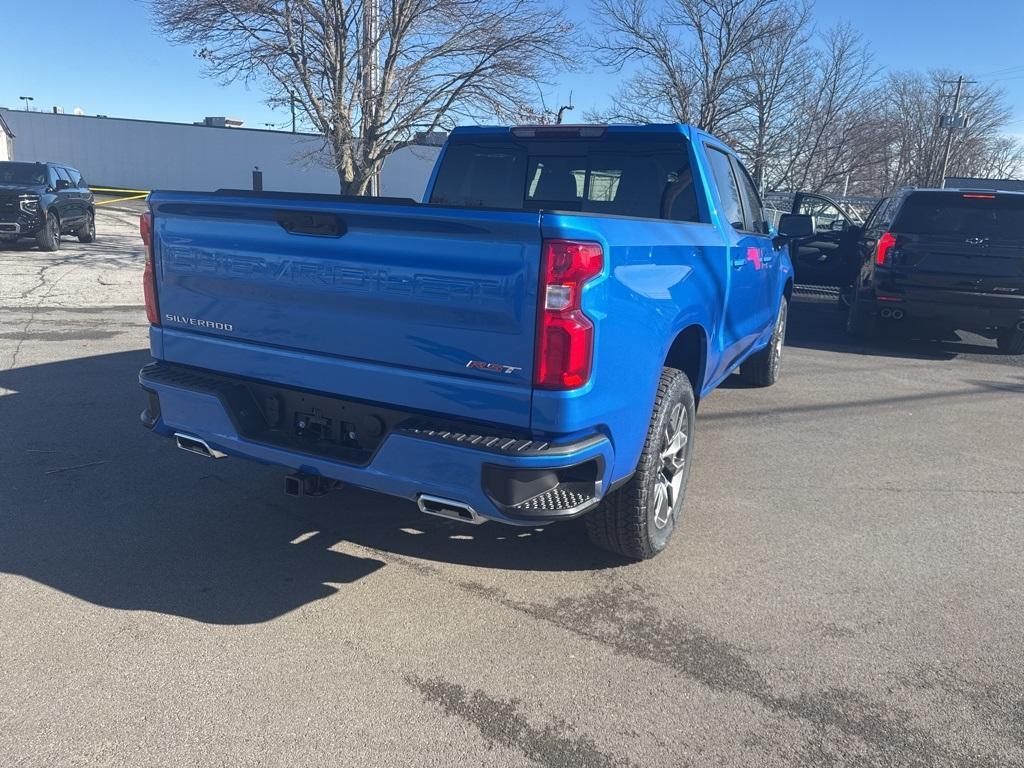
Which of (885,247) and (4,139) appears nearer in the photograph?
(885,247)

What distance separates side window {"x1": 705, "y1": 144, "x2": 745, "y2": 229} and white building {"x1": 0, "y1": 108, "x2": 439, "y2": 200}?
119 ft

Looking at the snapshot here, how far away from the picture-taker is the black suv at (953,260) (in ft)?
28.7

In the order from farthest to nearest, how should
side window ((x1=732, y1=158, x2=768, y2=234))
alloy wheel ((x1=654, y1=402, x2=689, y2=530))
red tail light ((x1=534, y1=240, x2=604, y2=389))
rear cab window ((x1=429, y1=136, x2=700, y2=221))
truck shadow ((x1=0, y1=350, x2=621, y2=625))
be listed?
side window ((x1=732, y1=158, x2=768, y2=234)) < rear cab window ((x1=429, y1=136, x2=700, y2=221)) < alloy wheel ((x1=654, y1=402, x2=689, y2=530)) < truck shadow ((x1=0, y1=350, x2=621, y2=625)) < red tail light ((x1=534, y1=240, x2=604, y2=389))

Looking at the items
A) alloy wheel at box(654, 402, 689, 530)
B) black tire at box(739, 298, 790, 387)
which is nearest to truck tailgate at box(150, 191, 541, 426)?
alloy wheel at box(654, 402, 689, 530)

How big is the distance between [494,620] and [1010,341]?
9.09 metres

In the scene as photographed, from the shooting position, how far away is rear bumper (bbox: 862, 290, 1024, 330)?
28.9 ft

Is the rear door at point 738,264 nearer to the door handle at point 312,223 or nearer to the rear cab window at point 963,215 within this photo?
the door handle at point 312,223

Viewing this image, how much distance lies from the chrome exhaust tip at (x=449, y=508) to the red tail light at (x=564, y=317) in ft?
1.75

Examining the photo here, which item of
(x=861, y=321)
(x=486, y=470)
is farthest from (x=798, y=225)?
(x=861, y=321)

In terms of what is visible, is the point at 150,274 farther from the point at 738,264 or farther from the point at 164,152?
the point at 164,152

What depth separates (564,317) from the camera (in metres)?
2.77

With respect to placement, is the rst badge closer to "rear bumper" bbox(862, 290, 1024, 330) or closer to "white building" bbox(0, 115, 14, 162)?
"rear bumper" bbox(862, 290, 1024, 330)

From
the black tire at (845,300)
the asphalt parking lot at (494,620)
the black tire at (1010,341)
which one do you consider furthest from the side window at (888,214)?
the asphalt parking lot at (494,620)

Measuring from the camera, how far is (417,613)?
3.35m
